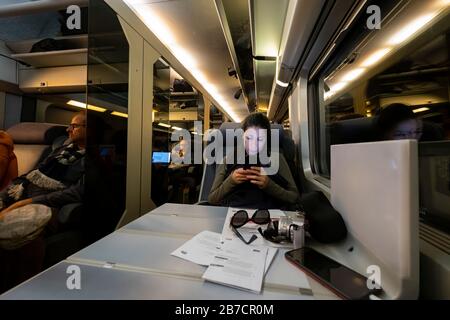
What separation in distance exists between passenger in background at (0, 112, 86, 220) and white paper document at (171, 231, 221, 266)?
119cm

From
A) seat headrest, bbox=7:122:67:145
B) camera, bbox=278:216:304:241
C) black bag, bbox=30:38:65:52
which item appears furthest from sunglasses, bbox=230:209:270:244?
black bag, bbox=30:38:65:52

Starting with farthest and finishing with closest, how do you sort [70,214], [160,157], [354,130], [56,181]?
[160,157] < [56,181] < [70,214] < [354,130]

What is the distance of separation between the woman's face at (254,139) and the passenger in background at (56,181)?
1232 mm

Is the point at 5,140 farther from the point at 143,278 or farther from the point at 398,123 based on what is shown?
the point at 398,123

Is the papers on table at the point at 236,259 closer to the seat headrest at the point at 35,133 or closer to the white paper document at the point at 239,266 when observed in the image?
the white paper document at the point at 239,266

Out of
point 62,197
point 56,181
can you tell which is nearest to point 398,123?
point 62,197

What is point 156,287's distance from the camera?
48cm

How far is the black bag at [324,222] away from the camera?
0.67 metres

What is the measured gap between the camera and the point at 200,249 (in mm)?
661

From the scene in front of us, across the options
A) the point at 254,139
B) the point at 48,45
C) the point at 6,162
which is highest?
the point at 48,45

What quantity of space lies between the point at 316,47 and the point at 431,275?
1544 millimetres

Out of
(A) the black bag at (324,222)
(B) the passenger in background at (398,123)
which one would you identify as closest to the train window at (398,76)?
(B) the passenger in background at (398,123)

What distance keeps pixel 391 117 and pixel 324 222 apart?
22.7 inches
